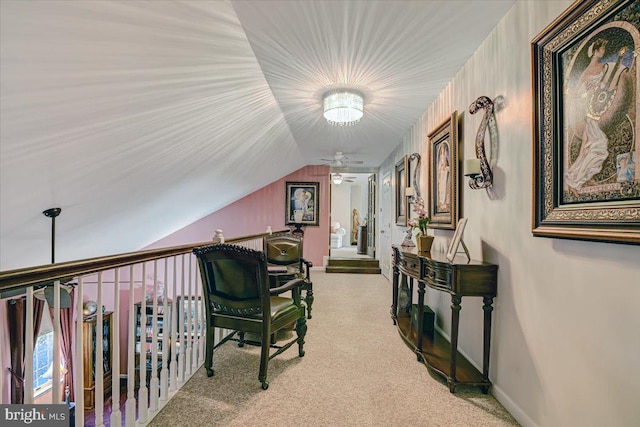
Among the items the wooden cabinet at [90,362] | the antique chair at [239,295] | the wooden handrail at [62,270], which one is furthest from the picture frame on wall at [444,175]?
the wooden cabinet at [90,362]

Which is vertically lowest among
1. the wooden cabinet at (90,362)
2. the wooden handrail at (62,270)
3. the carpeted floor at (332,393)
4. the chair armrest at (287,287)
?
the wooden cabinet at (90,362)

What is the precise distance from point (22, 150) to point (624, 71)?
3.11 metres

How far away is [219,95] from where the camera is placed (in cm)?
267

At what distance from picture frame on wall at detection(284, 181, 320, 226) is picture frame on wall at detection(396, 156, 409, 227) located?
2.67 metres

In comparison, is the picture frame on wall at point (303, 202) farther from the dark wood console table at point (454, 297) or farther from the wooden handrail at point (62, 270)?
the wooden handrail at point (62, 270)

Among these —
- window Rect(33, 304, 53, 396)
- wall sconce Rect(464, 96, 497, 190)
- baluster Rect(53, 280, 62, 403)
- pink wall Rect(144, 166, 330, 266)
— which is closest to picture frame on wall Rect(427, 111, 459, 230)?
wall sconce Rect(464, 96, 497, 190)

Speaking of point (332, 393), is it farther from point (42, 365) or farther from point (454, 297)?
point (42, 365)

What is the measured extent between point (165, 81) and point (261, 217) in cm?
553

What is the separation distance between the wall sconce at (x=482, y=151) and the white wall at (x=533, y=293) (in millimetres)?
60

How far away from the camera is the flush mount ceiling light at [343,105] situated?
3.07 meters

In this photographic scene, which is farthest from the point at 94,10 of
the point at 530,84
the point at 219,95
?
the point at 530,84

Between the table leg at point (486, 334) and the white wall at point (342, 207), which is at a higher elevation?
the white wall at point (342, 207)

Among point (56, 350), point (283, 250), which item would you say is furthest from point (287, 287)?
point (283, 250)

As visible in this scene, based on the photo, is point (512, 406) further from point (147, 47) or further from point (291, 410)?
point (147, 47)
